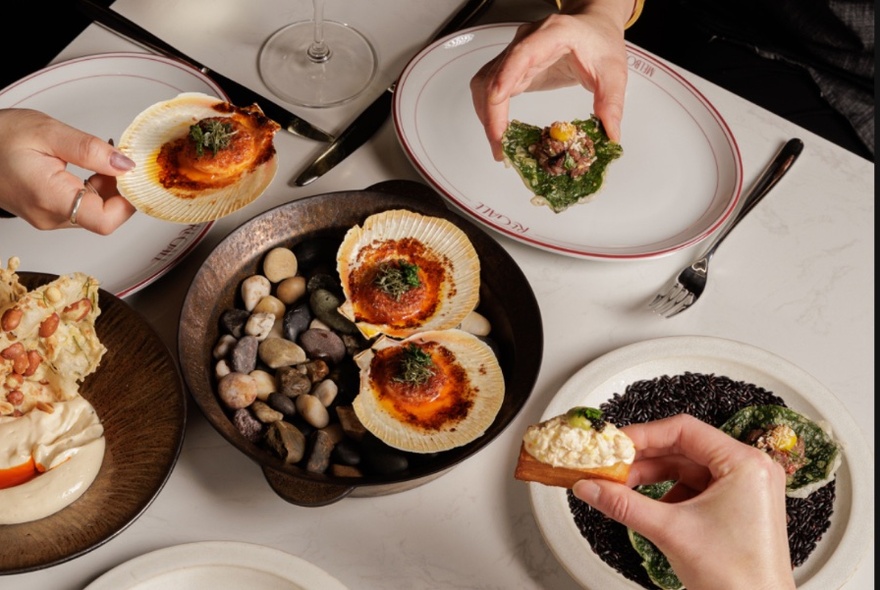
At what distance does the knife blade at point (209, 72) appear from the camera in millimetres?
1598

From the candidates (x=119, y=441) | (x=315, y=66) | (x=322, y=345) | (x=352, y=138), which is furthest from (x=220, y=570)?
(x=315, y=66)

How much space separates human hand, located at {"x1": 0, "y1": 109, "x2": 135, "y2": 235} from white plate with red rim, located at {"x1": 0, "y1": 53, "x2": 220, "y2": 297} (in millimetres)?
115

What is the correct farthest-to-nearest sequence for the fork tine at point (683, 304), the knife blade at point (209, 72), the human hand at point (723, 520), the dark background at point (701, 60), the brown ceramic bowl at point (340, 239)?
the dark background at point (701, 60) < the knife blade at point (209, 72) < the fork tine at point (683, 304) < the brown ceramic bowl at point (340, 239) < the human hand at point (723, 520)

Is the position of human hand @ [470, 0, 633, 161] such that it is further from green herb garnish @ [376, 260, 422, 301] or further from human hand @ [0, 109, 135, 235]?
human hand @ [0, 109, 135, 235]

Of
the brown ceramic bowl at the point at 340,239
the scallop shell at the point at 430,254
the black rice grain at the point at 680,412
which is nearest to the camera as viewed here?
the brown ceramic bowl at the point at 340,239

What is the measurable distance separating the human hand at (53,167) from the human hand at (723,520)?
821 millimetres

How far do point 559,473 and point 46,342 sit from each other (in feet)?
2.28

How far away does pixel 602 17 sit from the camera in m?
1.62

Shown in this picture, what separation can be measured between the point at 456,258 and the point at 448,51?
23.7 inches

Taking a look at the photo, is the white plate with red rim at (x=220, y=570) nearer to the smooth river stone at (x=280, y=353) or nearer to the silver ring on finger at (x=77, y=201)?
the smooth river stone at (x=280, y=353)

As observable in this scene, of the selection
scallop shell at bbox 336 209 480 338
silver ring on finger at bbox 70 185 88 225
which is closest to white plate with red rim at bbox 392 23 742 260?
scallop shell at bbox 336 209 480 338

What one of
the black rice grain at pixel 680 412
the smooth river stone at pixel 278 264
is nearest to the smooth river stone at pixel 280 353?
the smooth river stone at pixel 278 264

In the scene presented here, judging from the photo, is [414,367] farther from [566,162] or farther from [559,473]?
[566,162]

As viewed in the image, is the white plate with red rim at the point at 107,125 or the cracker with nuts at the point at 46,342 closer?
the cracker with nuts at the point at 46,342
